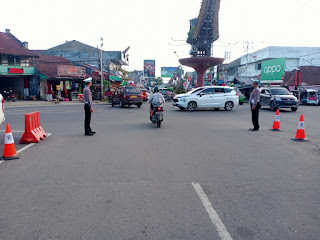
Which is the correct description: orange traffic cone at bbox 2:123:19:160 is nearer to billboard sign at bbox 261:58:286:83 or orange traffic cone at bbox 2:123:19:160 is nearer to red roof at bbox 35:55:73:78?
red roof at bbox 35:55:73:78

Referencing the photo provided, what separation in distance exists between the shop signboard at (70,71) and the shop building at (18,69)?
12.3 ft

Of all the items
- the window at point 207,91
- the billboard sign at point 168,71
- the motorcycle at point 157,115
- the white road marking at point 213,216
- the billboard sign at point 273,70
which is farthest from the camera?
the billboard sign at point 168,71

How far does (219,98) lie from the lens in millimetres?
19219

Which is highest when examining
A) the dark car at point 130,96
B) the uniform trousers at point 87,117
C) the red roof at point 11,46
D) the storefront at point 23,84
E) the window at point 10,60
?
the red roof at point 11,46

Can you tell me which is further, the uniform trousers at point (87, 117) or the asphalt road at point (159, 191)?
the uniform trousers at point (87, 117)

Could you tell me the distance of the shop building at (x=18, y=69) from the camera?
30.5 m

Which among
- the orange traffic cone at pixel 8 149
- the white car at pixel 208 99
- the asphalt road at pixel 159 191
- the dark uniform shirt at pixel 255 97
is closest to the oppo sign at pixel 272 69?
the white car at pixel 208 99

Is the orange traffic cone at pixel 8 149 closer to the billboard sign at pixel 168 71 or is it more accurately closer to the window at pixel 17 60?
the window at pixel 17 60

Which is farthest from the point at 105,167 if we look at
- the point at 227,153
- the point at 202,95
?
the point at 202,95

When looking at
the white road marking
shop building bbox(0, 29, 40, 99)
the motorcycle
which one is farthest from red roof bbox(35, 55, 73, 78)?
the white road marking

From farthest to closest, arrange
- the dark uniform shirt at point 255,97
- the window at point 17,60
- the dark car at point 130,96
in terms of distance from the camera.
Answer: the window at point 17,60 < the dark car at point 130,96 < the dark uniform shirt at point 255,97

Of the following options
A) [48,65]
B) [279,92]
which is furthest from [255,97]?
[48,65]

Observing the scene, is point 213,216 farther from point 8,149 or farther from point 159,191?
point 8,149

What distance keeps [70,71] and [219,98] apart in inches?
793
